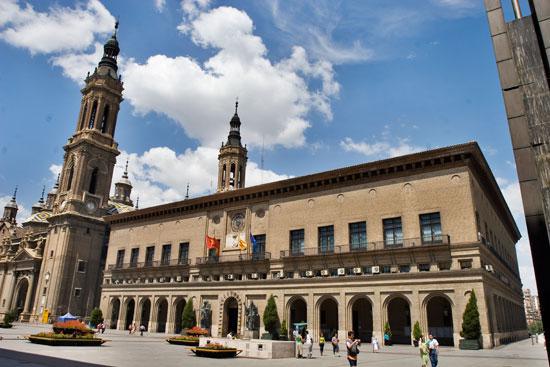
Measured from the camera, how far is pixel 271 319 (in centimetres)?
3972

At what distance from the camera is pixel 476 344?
29.2 meters

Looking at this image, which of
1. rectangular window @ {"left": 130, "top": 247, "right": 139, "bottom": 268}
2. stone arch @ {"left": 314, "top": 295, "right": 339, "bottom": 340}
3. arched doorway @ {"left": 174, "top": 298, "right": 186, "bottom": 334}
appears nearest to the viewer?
stone arch @ {"left": 314, "top": 295, "right": 339, "bottom": 340}

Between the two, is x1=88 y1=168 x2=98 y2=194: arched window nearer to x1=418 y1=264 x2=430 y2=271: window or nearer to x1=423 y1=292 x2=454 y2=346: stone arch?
x1=418 y1=264 x2=430 y2=271: window

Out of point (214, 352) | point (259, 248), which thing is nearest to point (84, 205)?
point (259, 248)

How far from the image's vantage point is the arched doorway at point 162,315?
52.5m

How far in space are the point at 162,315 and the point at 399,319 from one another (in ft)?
102

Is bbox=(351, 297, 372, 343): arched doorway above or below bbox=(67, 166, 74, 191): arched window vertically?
below

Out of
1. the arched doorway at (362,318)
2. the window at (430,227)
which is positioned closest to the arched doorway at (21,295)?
the arched doorway at (362,318)

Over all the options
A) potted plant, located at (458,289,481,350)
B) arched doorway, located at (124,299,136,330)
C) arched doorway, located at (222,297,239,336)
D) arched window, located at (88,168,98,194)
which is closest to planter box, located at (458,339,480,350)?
potted plant, located at (458,289,481,350)

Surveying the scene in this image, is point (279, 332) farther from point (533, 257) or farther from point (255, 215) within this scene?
point (533, 257)

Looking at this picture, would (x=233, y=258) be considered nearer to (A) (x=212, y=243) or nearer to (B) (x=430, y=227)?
(A) (x=212, y=243)

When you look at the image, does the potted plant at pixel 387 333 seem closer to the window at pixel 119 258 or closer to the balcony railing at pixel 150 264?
the balcony railing at pixel 150 264

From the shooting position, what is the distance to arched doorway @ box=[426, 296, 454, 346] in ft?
114

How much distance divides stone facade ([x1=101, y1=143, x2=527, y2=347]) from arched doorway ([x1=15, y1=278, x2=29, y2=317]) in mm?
31294
